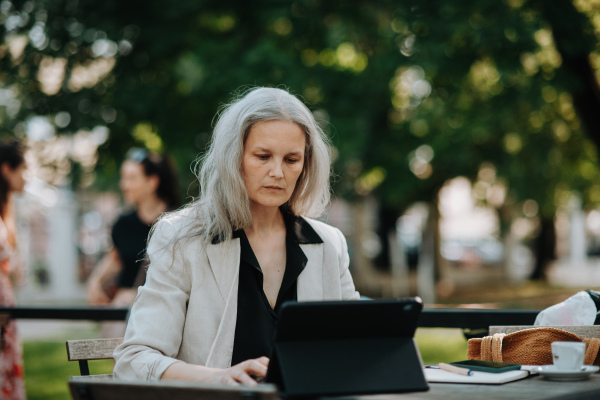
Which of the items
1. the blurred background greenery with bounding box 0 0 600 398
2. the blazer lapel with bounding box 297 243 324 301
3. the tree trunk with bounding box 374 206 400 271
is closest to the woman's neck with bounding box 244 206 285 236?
the blazer lapel with bounding box 297 243 324 301

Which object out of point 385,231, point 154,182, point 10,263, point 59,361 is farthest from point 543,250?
point 10,263

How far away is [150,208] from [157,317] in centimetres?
302

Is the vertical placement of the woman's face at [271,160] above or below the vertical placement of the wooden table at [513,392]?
above

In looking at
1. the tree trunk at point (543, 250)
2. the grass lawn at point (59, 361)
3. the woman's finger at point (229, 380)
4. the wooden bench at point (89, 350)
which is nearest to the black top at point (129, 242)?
the wooden bench at point (89, 350)

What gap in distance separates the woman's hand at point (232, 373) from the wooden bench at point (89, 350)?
606 mm

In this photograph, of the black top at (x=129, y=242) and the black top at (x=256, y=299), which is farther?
the black top at (x=129, y=242)

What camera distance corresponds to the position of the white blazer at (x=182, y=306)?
237 cm

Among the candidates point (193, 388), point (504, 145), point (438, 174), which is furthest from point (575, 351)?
point (438, 174)

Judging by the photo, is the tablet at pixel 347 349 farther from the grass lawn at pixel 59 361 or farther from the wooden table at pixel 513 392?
the grass lawn at pixel 59 361

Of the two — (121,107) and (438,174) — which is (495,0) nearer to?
(121,107)

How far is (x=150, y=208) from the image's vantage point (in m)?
5.36

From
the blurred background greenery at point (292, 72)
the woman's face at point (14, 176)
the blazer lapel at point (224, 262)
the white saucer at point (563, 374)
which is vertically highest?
the blurred background greenery at point (292, 72)

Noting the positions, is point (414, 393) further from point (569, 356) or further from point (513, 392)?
point (569, 356)

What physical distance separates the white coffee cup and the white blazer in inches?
32.3
